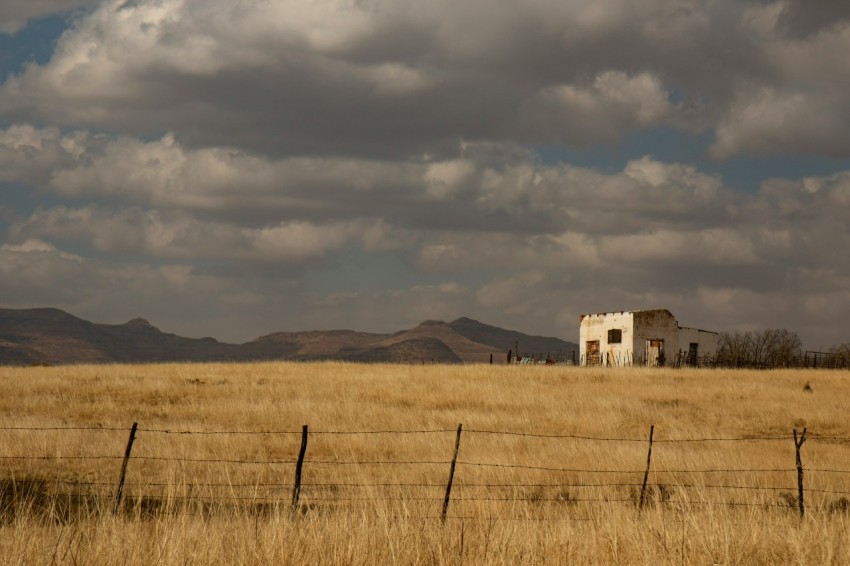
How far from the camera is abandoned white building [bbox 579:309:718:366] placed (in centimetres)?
6184

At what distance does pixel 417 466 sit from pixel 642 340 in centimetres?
4639

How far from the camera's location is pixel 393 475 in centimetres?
1722

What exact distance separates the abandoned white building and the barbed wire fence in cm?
3943

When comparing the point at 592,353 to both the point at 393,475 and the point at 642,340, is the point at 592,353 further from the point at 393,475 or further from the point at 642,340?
the point at 393,475

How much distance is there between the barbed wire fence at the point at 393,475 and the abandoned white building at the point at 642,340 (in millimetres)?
39428

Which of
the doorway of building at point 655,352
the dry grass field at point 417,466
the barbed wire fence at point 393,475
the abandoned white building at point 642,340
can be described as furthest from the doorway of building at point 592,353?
the barbed wire fence at point 393,475

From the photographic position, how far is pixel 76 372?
36.8m

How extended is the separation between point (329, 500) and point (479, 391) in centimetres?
1876

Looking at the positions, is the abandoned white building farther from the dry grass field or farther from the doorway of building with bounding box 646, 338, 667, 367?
the dry grass field

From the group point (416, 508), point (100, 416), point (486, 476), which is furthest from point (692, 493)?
point (100, 416)

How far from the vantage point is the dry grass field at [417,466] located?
8148 millimetres

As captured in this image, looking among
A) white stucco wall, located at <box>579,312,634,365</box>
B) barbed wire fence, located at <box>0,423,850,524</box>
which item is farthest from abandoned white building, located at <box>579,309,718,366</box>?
barbed wire fence, located at <box>0,423,850,524</box>

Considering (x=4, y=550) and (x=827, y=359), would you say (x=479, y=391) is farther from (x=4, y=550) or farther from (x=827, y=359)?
Answer: (x=827, y=359)

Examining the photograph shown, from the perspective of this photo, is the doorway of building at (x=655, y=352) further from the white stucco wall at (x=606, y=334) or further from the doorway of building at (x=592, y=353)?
the doorway of building at (x=592, y=353)
